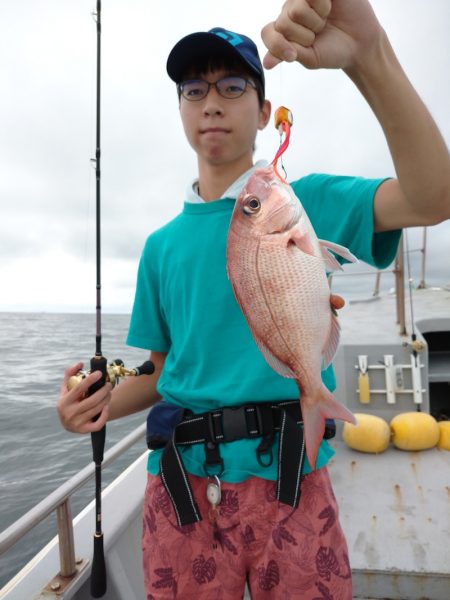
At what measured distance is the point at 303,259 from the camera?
4.07ft

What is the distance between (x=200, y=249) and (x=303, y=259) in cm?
47

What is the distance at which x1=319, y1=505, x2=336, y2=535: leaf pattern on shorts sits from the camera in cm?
137

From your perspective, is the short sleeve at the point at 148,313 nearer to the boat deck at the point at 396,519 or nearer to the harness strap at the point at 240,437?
the harness strap at the point at 240,437

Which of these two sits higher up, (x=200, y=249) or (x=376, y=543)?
(x=200, y=249)

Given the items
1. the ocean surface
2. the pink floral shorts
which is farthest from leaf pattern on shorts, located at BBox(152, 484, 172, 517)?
the ocean surface

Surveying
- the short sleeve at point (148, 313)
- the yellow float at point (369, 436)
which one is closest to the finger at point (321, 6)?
the short sleeve at point (148, 313)

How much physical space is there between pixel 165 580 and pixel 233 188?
141 centimetres

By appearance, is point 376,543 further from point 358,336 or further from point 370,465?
point 358,336

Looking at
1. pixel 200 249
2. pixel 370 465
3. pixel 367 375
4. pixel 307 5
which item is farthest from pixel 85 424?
pixel 367 375

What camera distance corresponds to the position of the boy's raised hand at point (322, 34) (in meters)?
1.03

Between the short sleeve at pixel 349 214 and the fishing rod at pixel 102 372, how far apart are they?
3.00 ft

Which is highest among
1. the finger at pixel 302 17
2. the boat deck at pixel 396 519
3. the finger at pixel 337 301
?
the finger at pixel 302 17

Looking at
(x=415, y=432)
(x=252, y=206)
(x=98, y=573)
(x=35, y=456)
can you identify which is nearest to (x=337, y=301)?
(x=252, y=206)

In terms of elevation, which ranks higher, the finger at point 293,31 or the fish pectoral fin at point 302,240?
the finger at point 293,31
